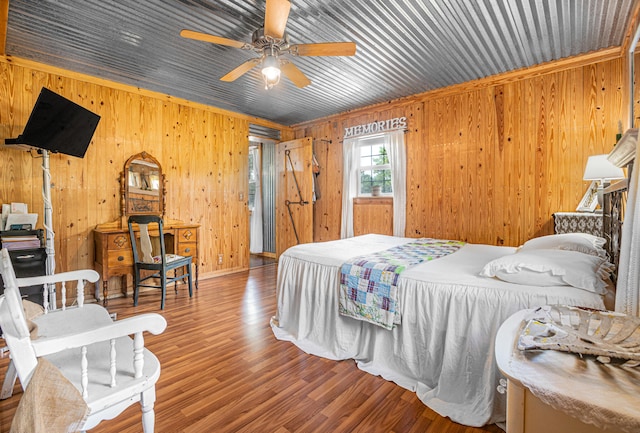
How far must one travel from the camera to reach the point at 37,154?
10.2 ft

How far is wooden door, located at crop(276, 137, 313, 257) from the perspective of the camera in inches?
201

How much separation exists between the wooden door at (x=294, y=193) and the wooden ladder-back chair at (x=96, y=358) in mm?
3879

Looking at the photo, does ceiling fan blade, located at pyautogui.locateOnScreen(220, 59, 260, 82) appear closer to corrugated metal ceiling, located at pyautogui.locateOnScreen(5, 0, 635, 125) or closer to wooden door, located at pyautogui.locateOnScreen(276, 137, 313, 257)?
corrugated metal ceiling, located at pyautogui.locateOnScreen(5, 0, 635, 125)

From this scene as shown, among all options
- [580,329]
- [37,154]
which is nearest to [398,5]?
[580,329]

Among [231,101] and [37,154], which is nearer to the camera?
[37,154]

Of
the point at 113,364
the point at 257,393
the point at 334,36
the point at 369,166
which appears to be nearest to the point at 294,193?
the point at 369,166

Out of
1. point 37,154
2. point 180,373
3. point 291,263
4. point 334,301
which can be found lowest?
point 180,373

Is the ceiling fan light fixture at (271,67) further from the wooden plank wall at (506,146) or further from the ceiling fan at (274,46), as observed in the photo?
the wooden plank wall at (506,146)

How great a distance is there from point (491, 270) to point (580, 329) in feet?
2.48

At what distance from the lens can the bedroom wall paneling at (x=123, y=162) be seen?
3.09 meters

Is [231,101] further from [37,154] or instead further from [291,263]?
[291,263]

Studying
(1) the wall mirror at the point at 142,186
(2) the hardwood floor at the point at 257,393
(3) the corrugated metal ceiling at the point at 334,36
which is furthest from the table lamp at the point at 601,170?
(1) the wall mirror at the point at 142,186

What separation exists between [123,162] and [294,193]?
2583 millimetres

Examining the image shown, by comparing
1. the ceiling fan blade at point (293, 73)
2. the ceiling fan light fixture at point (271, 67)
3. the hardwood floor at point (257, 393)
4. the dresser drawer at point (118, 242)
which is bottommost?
the hardwood floor at point (257, 393)
